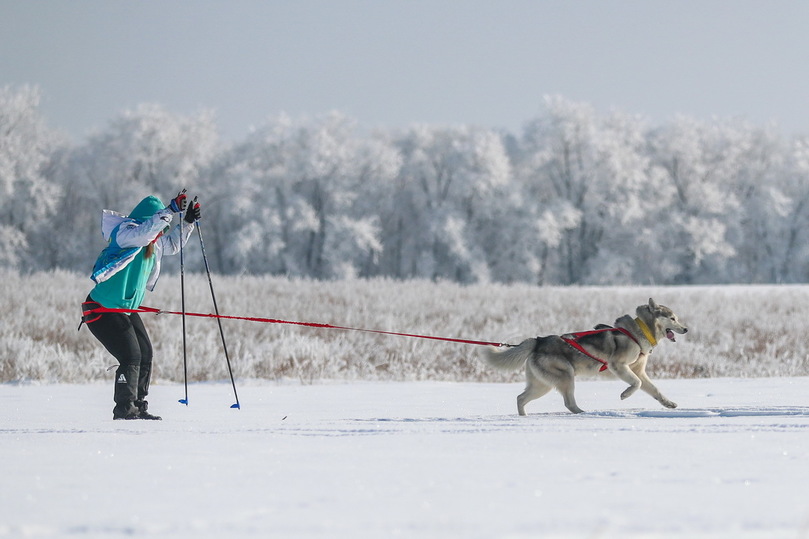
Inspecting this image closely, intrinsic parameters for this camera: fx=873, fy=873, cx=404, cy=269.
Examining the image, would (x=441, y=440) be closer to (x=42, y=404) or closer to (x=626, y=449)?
(x=626, y=449)

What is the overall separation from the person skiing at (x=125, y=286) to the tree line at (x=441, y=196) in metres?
38.4

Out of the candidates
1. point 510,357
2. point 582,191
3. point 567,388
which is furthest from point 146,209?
point 582,191

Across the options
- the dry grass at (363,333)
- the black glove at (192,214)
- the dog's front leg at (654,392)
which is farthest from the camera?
the dry grass at (363,333)

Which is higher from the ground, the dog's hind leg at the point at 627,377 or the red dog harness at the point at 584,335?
the red dog harness at the point at 584,335

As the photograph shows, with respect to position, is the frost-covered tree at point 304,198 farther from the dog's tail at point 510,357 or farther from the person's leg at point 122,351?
the person's leg at point 122,351

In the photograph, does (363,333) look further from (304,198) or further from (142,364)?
(304,198)

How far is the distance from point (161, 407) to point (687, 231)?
1615 inches

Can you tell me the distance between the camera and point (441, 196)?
48.8 m

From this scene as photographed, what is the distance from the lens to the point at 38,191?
4466cm

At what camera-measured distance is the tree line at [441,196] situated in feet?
150

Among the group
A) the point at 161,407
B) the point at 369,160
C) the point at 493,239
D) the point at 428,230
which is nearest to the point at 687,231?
the point at 493,239

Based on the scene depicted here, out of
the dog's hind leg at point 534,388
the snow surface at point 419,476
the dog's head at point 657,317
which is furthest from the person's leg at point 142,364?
the dog's head at point 657,317

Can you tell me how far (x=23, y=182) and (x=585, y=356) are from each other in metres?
43.3

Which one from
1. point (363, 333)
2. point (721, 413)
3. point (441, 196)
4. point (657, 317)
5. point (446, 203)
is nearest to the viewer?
point (721, 413)
